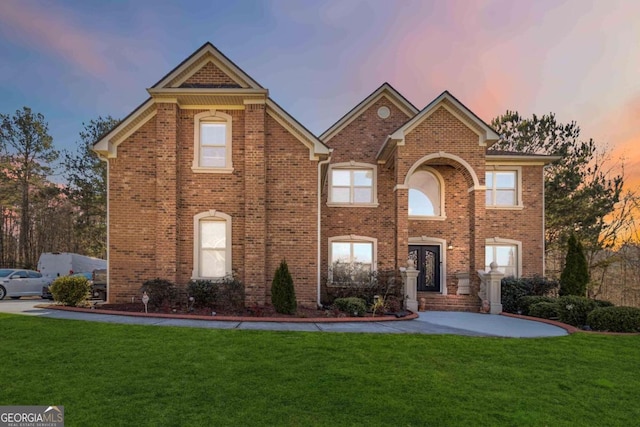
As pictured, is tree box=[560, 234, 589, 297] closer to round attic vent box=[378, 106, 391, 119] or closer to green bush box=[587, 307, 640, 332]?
green bush box=[587, 307, 640, 332]

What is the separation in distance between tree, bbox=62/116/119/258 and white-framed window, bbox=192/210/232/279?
22.8m

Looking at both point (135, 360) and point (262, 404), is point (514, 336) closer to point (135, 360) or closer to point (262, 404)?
point (262, 404)

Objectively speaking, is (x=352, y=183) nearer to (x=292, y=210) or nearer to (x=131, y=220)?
(x=292, y=210)

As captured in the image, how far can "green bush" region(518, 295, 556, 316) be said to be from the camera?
1168 centimetres

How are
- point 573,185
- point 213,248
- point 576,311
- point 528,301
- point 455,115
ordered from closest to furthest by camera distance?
point 576,311, point 213,248, point 528,301, point 455,115, point 573,185

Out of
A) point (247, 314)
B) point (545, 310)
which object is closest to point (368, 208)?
point (247, 314)

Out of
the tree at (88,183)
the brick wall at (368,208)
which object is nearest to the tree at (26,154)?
the tree at (88,183)

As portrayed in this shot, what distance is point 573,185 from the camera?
20328 millimetres

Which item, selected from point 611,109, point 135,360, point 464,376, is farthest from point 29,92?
point 611,109

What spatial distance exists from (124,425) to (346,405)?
7.79 feet

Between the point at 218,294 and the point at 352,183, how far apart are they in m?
7.18

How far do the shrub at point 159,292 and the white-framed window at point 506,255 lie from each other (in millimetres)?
12784

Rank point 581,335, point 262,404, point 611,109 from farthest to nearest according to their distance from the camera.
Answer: point 611,109 < point 581,335 < point 262,404

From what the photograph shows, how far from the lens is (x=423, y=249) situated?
48.4ft
